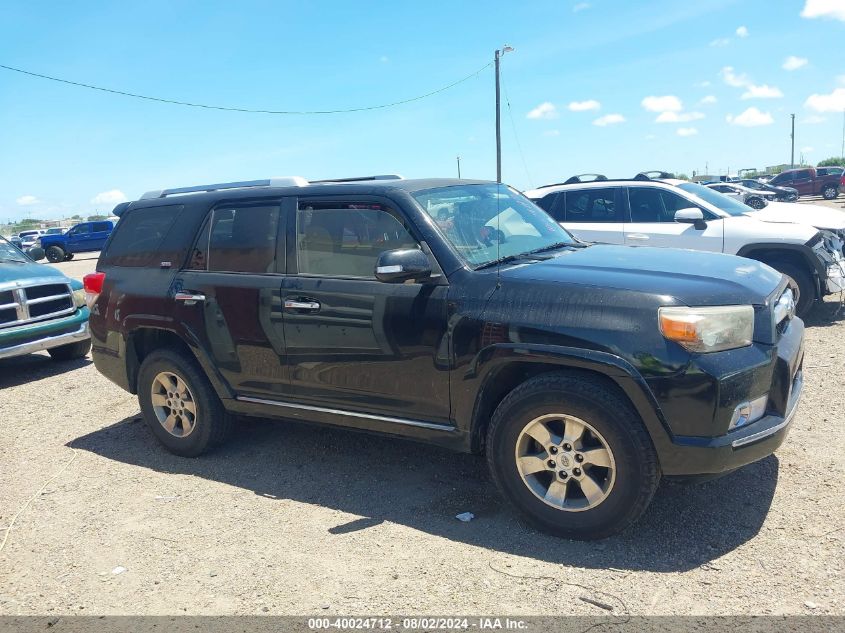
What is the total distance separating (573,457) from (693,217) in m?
5.54

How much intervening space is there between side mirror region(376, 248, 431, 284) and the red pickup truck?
123 ft

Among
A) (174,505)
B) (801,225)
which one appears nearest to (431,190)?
(174,505)

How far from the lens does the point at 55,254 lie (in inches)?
1192

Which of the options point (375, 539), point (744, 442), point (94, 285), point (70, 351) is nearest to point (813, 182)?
point (70, 351)

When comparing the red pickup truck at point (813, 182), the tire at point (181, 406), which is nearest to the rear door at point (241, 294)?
the tire at point (181, 406)

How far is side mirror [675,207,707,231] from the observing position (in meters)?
7.93

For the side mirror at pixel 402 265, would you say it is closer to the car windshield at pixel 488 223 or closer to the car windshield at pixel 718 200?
the car windshield at pixel 488 223

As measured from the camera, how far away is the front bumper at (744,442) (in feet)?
10.1

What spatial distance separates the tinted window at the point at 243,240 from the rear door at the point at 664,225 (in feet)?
16.1

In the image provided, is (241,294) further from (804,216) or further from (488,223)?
(804,216)

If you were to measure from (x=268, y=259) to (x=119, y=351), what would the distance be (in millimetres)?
1661

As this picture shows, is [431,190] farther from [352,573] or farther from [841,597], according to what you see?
[841,597]

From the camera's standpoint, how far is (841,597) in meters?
2.81

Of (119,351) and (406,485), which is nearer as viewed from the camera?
(406,485)
